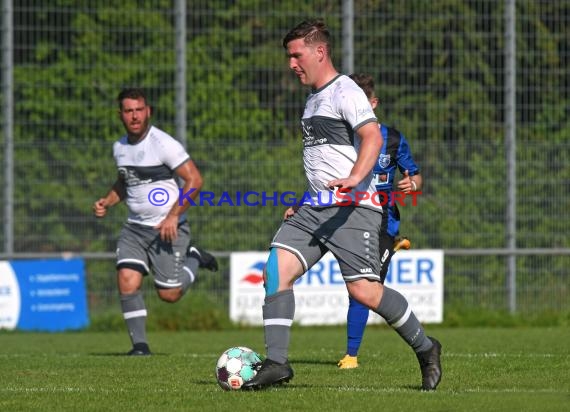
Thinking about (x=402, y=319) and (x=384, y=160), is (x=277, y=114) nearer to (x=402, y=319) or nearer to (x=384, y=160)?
(x=384, y=160)

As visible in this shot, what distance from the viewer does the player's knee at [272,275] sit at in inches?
299

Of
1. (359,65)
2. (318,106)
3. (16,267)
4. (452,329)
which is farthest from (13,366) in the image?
(359,65)

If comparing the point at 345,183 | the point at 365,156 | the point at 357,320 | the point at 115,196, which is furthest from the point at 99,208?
the point at 345,183

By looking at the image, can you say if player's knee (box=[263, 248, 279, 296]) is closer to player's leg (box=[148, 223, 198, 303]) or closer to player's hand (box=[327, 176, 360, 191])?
player's hand (box=[327, 176, 360, 191])

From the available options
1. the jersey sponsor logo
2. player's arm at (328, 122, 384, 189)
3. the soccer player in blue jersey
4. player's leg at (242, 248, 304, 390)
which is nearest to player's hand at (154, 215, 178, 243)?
the jersey sponsor logo

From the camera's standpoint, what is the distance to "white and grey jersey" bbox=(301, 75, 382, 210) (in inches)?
301

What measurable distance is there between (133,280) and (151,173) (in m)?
1.00

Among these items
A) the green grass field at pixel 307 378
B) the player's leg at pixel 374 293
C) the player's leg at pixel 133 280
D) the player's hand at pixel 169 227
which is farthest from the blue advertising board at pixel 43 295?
the player's leg at pixel 374 293

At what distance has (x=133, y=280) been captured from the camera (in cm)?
1133

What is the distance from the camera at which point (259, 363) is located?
7676 mm

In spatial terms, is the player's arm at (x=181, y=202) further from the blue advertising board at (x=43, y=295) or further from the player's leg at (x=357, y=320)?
the blue advertising board at (x=43, y=295)

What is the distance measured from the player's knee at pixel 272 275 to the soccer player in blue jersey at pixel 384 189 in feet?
6.79

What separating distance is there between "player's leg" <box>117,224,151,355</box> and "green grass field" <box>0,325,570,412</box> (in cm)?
37

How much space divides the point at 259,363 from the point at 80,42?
33.2 ft
